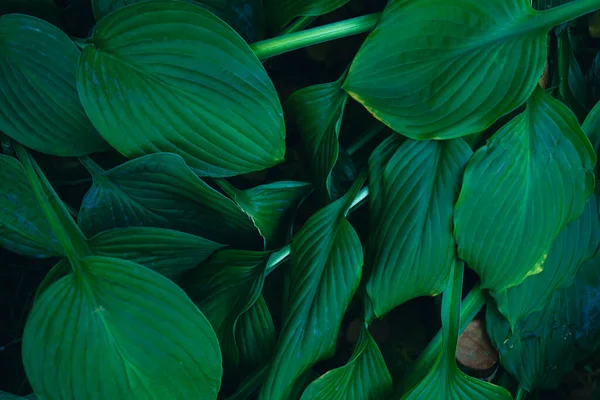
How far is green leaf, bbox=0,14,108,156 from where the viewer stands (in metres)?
0.61

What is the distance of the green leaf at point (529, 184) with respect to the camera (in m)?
0.63

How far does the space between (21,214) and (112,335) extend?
0.57ft

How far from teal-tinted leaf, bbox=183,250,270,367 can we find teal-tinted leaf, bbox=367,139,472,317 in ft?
0.44

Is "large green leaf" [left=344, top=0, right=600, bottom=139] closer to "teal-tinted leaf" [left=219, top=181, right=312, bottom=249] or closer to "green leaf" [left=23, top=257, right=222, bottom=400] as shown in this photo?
"teal-tinted leaf" [left=219, top=181, right=312, bottom=249]

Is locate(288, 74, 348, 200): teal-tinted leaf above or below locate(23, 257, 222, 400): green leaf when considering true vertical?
above

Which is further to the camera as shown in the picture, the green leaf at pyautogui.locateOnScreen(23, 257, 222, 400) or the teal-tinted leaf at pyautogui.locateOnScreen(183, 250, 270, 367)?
the teal-tinted leaf at pyautogui.locateOnScreen(183, 250, 270, 367)

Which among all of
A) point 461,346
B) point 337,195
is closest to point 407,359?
point 461,346

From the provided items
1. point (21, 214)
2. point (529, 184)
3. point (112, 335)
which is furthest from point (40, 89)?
point (529, 184)

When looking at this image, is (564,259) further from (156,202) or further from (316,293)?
(156,202)

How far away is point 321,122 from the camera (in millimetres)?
654

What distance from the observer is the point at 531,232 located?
63 cm

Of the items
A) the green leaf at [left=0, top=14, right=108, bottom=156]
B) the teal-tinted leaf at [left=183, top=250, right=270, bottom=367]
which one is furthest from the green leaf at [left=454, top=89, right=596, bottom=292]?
the green leaf at [left=0, top=14, right=108, bottom=156]

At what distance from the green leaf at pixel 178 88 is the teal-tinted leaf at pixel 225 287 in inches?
4.8

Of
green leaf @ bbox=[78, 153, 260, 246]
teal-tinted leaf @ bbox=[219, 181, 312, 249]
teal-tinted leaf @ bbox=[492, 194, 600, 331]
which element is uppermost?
green leaf @ bbox=[78, 153, 260, 246]
